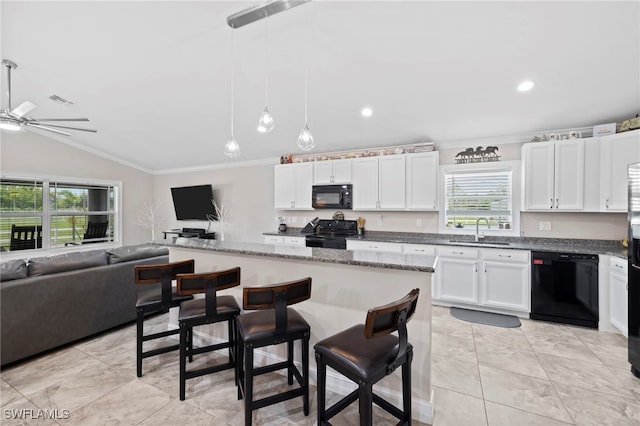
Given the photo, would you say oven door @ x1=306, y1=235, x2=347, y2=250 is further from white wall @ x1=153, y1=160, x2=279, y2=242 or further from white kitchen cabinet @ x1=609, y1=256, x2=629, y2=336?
white kitchen cabinet @ x1=609, y1=256, x2=629, y2=336

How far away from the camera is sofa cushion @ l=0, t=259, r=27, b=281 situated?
7.80 feet

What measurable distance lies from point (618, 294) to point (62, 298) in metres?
5.77

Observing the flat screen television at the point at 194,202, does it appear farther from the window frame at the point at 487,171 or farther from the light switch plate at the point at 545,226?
the light switch plate at the point at 545,226

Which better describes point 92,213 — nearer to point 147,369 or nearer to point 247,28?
point 147,369

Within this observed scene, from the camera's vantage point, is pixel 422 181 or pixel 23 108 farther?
pixel 422 181

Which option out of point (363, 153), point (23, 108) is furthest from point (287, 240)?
point (23, 108)

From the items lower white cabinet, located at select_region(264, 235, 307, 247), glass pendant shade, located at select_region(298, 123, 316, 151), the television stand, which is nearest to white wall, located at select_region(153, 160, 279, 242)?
the television stand

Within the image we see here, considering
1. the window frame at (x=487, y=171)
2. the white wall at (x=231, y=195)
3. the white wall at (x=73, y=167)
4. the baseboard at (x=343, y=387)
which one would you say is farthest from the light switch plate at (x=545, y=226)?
the white wall at (x=73, y=167)

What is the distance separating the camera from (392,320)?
137cm

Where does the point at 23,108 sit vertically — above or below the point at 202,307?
above

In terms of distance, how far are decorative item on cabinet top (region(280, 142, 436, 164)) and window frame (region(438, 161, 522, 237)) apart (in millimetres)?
448

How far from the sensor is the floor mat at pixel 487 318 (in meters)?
3.38

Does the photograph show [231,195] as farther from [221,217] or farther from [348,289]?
[348,289]

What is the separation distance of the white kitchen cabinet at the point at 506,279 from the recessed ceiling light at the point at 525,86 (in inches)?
76.1
